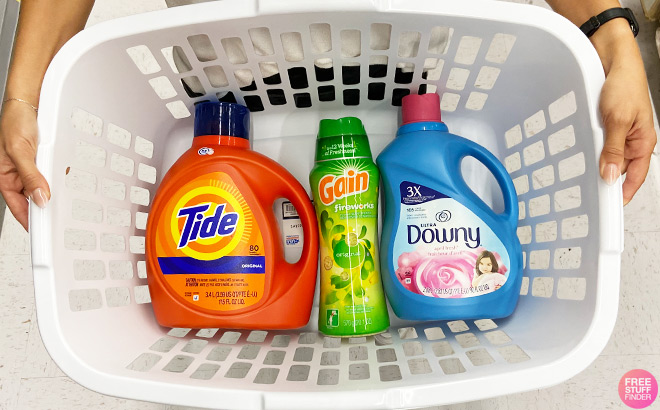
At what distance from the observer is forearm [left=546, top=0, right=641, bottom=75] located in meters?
0.48

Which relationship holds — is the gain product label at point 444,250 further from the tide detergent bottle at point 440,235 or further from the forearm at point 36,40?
the forearm at point 36,40

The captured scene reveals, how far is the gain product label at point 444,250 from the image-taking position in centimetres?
57

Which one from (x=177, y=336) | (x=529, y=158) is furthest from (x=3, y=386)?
(x=529, y=158)

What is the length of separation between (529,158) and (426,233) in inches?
13.7

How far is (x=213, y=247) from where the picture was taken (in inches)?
22.8

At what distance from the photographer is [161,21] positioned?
1.58 feet

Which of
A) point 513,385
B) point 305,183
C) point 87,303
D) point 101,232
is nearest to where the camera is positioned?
point 513,385

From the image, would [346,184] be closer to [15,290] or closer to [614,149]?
[614,149]

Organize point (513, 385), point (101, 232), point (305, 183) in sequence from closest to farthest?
point (513, 385)
point (101, 232)
point (305, 183)

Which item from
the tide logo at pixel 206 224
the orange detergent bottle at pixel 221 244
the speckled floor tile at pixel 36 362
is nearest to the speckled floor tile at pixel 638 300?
the orange detergent bottle at pixel 221 244

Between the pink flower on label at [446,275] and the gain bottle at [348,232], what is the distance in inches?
2.7

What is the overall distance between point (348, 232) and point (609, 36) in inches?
14.6

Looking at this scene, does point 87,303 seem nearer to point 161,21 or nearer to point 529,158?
point 161,21

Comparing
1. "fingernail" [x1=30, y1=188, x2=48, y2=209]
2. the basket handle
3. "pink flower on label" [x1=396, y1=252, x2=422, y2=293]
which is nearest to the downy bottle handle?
"pink flower on label" [x1=396, y1=252, x2=422, y2=293]
